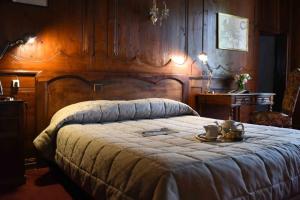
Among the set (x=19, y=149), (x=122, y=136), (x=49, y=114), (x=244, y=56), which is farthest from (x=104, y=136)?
(x=244, y=56)

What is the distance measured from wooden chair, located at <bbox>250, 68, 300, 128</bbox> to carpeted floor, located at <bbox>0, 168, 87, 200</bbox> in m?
2.93

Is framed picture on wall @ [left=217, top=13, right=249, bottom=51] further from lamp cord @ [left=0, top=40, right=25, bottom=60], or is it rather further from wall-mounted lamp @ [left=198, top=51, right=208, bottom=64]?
lamp cord @ [left=0, top=40, right=25, bottom=60]

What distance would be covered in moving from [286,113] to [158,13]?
2.41 m

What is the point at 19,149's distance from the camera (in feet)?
9.04

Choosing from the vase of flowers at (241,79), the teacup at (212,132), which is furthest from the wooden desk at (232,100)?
the teacup at (212,132)

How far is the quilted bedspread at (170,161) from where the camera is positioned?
148cm

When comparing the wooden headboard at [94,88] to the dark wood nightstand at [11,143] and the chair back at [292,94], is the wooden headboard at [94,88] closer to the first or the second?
the dark wood nightstand at [11,143]

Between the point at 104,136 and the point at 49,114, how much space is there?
1.25 meters

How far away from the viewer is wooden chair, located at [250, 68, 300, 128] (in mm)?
4297

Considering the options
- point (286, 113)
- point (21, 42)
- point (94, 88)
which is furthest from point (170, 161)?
point (286, 113)

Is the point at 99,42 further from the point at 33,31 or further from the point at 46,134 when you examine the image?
the point at 46,134

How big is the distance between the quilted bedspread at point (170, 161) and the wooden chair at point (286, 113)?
5.98 ft

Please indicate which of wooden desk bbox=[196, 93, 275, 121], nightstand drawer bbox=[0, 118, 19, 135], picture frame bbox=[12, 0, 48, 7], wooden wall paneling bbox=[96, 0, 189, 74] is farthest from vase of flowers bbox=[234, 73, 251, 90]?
nightstand drawer bbox=[0, 118, 19, 135]

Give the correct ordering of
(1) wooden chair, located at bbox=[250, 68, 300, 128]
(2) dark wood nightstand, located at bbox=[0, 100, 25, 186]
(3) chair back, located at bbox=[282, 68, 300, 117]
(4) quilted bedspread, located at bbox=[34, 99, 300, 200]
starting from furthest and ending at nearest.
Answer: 1. (3) chair back, located at bbox=[282, 68, 300, 117]
2. (1) wooden chair, located at bbox=[250, 68, 300, 128]
3. (2) dark wood nightstand, located at bbox=[0, 100, 25, 186]
4. (4) quilted bedspread, located at bbox=[34, 99, 300, 200]
